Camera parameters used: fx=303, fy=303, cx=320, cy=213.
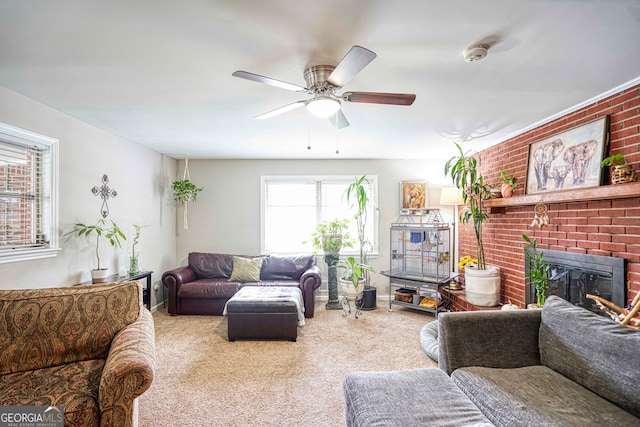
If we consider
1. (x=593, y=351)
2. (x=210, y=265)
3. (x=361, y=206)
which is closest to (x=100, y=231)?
(x=210, y=265)

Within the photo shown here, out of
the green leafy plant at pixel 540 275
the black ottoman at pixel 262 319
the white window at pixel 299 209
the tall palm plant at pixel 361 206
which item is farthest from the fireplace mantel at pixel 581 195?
the black ottoman at pixel 262 319

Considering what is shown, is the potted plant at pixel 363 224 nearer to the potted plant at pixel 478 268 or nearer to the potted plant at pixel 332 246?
the potted plant at pixel 332 246

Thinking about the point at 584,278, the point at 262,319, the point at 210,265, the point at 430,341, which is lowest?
the point at 430,341

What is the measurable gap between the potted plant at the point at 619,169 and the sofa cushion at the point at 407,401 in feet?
6.60

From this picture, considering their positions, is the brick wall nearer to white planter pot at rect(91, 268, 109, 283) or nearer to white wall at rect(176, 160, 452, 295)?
white wall at rect(176, 160, 452, 295)

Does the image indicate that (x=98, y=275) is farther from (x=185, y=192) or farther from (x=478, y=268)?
(x=478, y=268)

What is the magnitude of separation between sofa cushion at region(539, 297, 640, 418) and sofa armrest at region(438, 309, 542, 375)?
76 millimetres

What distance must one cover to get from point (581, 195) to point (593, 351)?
1.48 metres

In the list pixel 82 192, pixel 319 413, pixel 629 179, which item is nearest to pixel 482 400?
pixel 319 413

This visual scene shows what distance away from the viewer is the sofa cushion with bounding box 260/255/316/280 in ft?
15.5

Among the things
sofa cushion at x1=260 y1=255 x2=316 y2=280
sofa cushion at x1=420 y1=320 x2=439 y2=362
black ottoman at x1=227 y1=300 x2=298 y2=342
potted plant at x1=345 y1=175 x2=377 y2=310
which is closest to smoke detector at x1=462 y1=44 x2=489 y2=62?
sofa cushion at x1=420 y1=320 x2=439 y2=362

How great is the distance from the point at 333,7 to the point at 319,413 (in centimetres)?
249

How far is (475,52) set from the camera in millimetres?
1813

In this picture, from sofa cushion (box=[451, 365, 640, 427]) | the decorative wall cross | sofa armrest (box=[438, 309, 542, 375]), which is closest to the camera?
sofa cushion (box=[451, 365, 640, 427])
